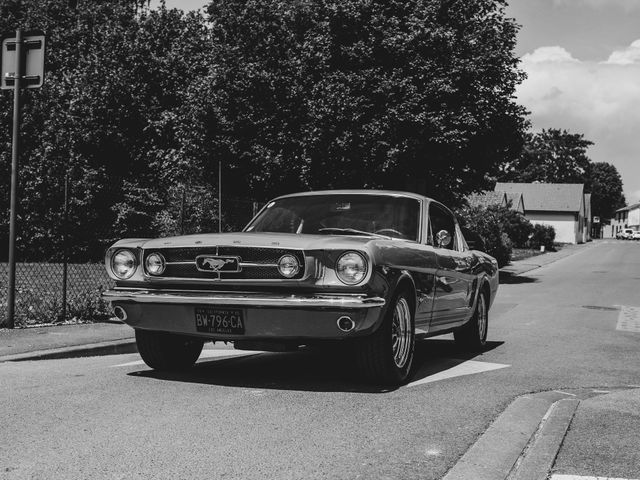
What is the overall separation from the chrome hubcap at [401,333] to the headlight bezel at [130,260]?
209 cm

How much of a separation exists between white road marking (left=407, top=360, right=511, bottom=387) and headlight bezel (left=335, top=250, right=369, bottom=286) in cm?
122

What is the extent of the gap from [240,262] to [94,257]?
35.1 ft

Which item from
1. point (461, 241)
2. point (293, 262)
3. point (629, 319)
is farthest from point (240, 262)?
point (629, 319)

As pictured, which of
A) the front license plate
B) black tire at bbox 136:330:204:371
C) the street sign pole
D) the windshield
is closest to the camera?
the front license plate

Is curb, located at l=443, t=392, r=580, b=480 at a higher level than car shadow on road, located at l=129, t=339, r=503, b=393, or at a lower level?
higher

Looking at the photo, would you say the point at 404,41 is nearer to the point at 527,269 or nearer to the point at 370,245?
the point at 527,269

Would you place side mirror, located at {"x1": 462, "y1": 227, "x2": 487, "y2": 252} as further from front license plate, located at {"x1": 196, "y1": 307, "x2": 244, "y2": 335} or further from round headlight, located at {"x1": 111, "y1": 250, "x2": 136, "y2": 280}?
round headlight, located at {"x1": 111, "y1": 250, "x2": 136, "y2": 280}

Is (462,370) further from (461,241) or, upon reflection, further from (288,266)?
(288,266)

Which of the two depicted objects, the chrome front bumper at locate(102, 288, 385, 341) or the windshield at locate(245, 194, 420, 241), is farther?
the windshield at locate(245, 194, 420, 241)

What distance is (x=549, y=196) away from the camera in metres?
103

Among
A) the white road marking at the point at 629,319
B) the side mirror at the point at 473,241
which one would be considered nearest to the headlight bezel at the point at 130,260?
the side mirror at the point at 473,241

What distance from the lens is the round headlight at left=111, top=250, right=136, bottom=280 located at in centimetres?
636

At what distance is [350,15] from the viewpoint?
23.2m

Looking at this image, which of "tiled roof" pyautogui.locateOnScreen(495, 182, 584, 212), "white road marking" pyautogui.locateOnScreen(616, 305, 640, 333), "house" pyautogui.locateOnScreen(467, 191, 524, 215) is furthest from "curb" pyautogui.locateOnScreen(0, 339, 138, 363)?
"tiled roof" pyautogui.locateOnScreen(495, 182, 584, 212)
